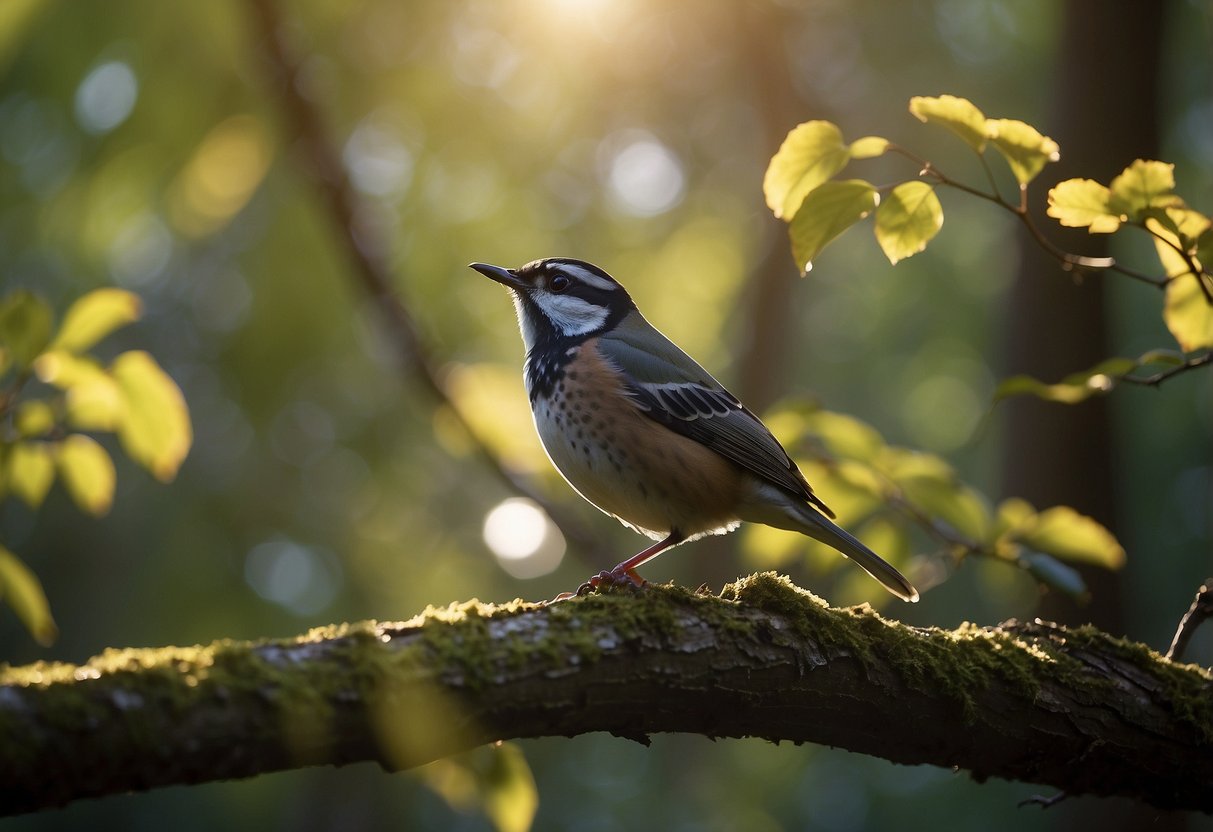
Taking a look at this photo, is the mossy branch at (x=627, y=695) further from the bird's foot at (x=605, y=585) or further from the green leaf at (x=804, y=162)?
the green leaf at (x=804, y=162)

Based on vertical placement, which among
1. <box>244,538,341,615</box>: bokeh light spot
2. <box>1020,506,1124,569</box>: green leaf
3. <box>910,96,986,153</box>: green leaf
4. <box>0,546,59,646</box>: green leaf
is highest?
<box>910,96,986,153</box>: green leaf

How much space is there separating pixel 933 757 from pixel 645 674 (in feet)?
3.99

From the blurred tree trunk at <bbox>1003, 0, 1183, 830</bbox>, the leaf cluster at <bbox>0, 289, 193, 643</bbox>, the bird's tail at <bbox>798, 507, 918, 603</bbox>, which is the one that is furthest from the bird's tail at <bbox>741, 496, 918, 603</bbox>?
the leaf cluster at <bbox>0, 289, 193, 643</bbox>

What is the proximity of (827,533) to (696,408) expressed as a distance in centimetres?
92

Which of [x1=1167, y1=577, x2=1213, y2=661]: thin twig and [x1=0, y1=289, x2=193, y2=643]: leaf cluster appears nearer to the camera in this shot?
[x1=0, y1=289, x2=193, y2=643]: leaf cluster

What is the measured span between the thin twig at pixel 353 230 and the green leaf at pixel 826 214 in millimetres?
3134

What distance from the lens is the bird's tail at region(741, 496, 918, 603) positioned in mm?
4578

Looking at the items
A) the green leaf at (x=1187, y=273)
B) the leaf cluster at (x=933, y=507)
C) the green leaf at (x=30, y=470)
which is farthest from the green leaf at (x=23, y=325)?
the green leaf at (x=1187, y=273)

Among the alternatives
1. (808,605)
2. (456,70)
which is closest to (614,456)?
(808,605)

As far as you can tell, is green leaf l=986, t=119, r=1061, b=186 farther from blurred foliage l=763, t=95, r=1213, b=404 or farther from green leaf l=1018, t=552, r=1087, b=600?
green leaf l=1018, t=552, r=1087, b=600

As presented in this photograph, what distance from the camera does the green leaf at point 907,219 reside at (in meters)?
3.17

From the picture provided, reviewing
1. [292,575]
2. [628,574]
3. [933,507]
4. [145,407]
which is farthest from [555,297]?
[292,575]

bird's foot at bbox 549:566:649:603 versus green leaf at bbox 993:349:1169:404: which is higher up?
green leaf at bbox 993:349:1169:404

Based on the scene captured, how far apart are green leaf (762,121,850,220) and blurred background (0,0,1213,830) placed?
1256 mm
